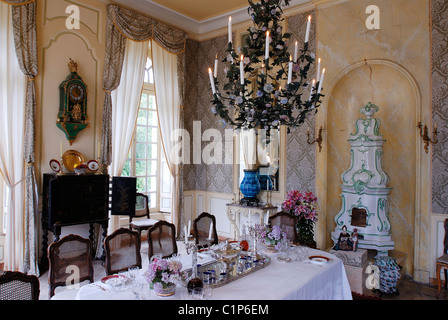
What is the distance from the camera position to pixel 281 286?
243cm

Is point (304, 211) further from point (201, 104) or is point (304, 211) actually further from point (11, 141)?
point (11, 141)

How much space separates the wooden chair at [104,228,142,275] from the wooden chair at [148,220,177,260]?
16cm

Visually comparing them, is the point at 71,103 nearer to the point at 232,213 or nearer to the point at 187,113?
the point at 187,113

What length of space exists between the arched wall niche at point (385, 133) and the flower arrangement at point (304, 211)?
359mm

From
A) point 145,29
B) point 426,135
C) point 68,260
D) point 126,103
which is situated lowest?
point 68,260

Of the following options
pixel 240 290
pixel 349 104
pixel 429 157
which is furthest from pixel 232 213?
pixel 240 290

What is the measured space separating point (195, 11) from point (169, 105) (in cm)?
178

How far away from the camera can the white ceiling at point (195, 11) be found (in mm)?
5742

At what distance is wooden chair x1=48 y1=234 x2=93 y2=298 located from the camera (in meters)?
2.56

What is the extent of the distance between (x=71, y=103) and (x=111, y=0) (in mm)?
1836

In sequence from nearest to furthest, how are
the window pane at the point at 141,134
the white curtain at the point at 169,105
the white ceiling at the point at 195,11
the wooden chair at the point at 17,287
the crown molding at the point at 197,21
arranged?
the wooden chair at the point at 17,287, the crown molding at the point at 197,21, the white ceiling at the point at 195,11, the white curtain at the point at 169,105, the window pane at the point at 141,134

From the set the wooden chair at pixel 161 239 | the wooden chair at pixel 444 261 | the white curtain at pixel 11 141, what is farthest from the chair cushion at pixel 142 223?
the wooden chair at pixel 444 261

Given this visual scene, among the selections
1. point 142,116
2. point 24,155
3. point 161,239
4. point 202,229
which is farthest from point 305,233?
point 24,155

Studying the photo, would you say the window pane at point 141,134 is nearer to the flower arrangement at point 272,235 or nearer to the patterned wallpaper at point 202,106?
the patterned wallpaper at point 202,106
